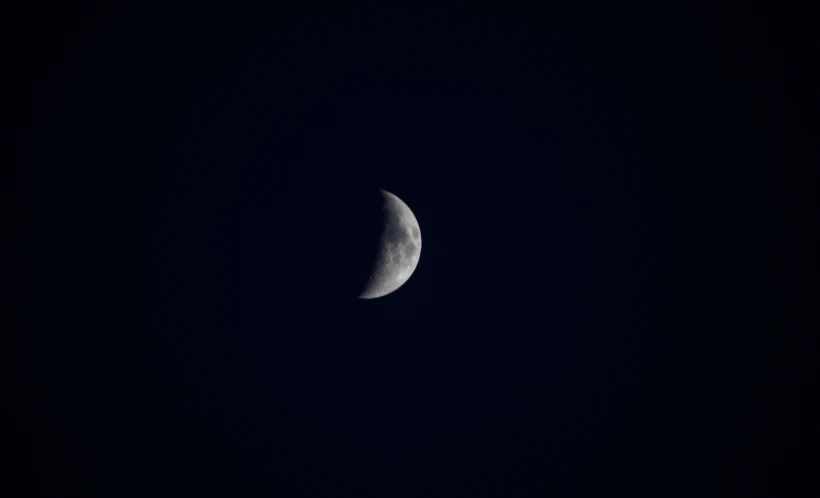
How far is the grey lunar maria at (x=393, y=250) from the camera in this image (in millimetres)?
6297

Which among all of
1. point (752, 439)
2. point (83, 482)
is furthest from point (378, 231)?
point (752, 439)

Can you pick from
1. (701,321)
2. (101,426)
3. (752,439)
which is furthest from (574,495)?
(101,426)

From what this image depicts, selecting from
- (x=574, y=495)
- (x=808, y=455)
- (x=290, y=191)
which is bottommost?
(x=574, y=495)

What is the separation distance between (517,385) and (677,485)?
11.8 feet

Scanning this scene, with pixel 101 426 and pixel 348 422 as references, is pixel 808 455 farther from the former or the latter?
pixel 101 426

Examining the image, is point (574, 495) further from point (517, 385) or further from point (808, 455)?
point (808, 455)

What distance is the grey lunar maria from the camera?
20.7 ft

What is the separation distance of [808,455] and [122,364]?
14256mm

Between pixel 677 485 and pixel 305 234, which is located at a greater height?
pixel 305 234

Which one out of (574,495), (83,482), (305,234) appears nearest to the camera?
(305,234)

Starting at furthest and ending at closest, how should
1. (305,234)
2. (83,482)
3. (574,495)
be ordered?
(574,495) → (83,482) → (305,234)

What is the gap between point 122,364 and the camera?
8.02 meters

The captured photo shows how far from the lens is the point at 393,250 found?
6.38 m

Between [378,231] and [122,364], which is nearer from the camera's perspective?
[378,231]
